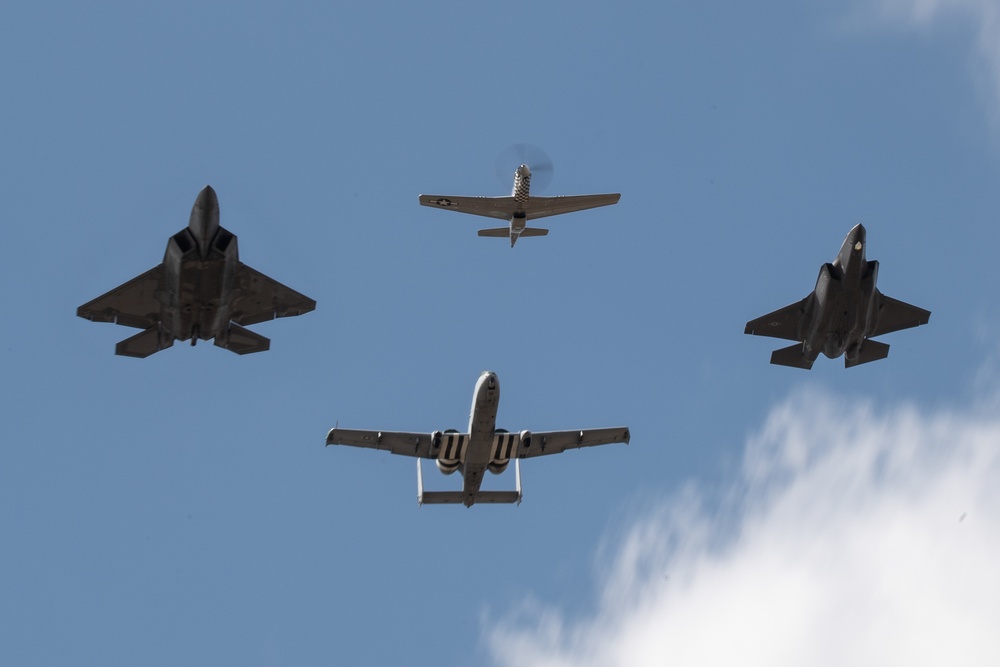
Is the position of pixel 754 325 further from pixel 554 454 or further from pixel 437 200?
pixel 437 200

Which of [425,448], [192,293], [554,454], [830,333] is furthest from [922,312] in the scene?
[192,293]

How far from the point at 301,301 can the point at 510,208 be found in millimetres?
18152

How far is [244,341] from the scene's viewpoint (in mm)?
54688

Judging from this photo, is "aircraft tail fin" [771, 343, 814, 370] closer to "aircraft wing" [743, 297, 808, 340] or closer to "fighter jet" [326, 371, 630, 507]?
"aircraft wing" [743, 297, 808, 340]

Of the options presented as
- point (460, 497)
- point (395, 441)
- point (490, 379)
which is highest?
point (490, 379)

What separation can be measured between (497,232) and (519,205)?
114 inches

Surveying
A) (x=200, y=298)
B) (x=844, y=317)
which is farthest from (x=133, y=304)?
(x=844, y=317)

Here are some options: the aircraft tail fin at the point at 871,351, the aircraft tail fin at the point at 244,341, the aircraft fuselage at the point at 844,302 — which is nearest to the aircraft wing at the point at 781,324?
the aircraft fuselage at the point at 844,302

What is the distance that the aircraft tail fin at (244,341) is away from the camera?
2128 inches

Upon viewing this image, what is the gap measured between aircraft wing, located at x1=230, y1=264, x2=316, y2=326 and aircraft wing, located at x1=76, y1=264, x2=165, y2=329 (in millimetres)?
3236

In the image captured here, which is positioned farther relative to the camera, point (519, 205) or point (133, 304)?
point (519, 205)

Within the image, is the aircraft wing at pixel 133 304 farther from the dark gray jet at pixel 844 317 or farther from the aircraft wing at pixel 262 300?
the dark gray jet at pixel 844 317

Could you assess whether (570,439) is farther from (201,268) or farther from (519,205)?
(201,268)

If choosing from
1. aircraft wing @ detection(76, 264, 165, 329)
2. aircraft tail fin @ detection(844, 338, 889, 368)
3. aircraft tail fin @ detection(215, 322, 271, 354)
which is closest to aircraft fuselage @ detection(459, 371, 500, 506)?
aircraft tail fin @ detection(215, 322, 271, 354)
